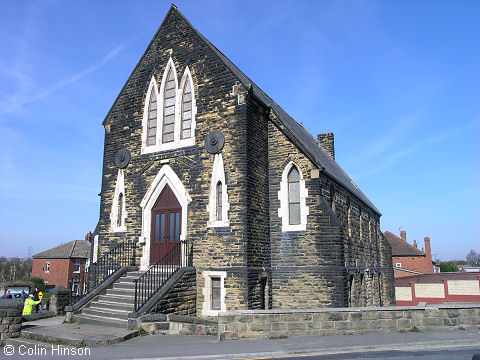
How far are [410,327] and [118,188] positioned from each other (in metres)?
12.2

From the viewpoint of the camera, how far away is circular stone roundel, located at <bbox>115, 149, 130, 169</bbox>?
1652 cm

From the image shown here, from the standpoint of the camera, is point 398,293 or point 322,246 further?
point 398,293

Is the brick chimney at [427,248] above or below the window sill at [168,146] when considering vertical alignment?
below

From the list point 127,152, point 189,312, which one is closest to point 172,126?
point 127,152

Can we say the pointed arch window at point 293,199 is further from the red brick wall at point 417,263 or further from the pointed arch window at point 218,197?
the red brick wall at point 417,263

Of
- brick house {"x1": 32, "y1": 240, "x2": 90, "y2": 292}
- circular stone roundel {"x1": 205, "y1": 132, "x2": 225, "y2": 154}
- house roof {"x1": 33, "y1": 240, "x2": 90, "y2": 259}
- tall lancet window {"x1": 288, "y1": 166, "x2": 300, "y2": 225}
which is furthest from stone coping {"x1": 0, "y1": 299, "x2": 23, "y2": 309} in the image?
house roof {"x1": 33, "y1": 240, "x2": 90, "y2": 259}

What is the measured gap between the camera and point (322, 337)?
9.25 m

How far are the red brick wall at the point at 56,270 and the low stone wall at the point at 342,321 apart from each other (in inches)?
1771

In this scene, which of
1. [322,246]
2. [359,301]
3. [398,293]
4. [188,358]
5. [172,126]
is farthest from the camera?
[398,293]

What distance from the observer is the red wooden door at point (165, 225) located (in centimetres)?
1498

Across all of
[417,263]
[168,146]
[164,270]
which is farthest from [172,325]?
[417,263]

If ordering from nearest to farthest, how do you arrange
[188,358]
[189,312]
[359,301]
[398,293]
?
[188,358] → [189,312] → [359,301] → [398,293]

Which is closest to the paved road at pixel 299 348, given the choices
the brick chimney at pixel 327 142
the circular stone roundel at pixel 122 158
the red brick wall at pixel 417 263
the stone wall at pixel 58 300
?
the stone wall at pixel 58 300

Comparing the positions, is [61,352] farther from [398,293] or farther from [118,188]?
[398,293]
